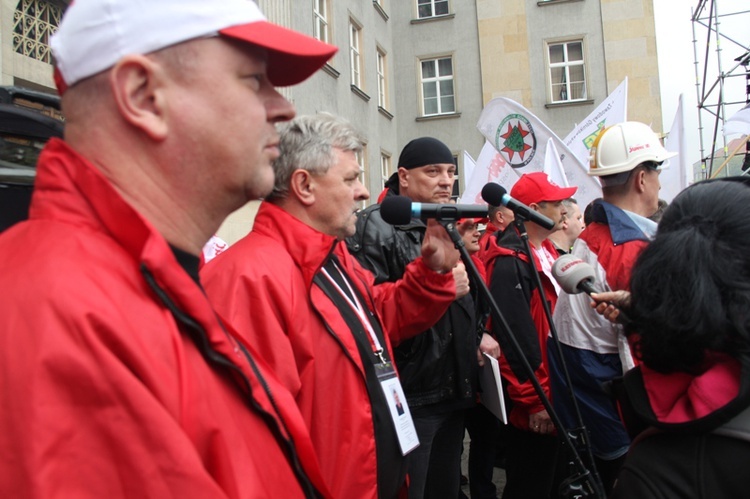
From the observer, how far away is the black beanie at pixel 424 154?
3.50 metres

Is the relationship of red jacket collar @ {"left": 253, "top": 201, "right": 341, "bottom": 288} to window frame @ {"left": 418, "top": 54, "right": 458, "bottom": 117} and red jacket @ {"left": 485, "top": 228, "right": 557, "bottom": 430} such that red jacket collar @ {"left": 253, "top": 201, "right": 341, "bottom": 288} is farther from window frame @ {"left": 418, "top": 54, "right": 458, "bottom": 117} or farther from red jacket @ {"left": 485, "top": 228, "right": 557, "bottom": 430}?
window frame @ {"left": 418, "top": 54, "right": 458, "bottom": 117}

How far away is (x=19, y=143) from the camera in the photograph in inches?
93.3

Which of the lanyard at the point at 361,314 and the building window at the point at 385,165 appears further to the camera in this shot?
the building window at the point at 385,165

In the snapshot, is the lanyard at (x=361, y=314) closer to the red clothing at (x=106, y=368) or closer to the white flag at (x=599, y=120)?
the red clothing at (x=106, y=368)

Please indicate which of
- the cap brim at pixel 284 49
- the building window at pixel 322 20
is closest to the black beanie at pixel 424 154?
the cap brim at pixel 284 49

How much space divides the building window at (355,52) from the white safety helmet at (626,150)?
13132 millimetres

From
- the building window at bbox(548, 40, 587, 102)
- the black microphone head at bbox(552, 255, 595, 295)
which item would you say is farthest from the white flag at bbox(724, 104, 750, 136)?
the building window at bbox(548, 40, 587, 102)

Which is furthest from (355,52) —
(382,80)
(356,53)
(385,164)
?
(385,164)

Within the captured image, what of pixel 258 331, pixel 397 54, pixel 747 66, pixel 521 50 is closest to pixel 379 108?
pixel 397 54

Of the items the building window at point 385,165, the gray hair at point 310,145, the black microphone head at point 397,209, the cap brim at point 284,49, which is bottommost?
the black microphone head at point 397,209

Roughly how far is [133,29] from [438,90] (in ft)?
65.1

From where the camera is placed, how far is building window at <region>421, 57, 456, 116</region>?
2014cm

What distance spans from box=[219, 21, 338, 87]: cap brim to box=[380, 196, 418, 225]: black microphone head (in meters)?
1.06

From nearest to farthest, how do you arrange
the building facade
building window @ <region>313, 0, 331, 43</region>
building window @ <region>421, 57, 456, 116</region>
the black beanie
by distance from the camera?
the black beanie, building window @ <region>313, 0, 331, 43</region>, the building facade, building window @ <region>421, 57, 456, 116</region>
